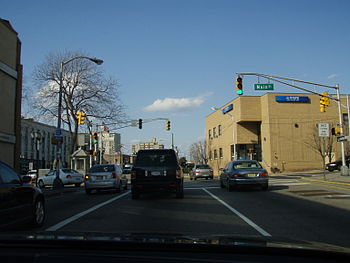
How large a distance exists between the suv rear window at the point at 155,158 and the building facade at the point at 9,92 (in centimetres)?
1191

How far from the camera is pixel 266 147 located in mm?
43469

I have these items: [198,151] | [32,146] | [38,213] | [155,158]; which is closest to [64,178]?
[155,158]

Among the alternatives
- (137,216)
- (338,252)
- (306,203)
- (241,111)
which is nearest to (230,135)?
(241,111)

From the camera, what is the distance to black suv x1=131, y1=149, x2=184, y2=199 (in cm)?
1323

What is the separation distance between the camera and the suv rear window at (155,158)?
13633mm

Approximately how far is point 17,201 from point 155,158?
23.7ft

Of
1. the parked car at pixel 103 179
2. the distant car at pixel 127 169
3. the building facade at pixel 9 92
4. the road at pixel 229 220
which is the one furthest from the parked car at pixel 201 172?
the road at pixel 229 220

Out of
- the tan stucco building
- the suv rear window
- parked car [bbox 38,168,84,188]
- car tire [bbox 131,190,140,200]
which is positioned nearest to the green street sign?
the suv rear window

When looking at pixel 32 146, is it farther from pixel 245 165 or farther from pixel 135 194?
pixel 135 194

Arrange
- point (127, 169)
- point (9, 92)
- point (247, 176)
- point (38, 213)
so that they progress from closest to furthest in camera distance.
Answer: point (38, 213), point (247, 176), point (9, 92), point (127, 169)

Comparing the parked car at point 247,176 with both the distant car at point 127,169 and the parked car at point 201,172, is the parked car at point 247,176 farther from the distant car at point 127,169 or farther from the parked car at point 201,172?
the parked car at point 201,172

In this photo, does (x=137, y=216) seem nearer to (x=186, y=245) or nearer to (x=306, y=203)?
(x=306, y=203)

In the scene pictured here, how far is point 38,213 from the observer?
786cm

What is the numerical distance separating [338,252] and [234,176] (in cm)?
1437
